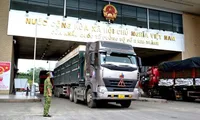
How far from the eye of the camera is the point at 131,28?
1030 inches

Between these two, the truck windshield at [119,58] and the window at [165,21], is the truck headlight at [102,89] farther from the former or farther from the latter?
the window at [165,21]

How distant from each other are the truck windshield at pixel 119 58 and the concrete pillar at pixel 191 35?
59.2 ft

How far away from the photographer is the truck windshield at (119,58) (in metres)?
11.8

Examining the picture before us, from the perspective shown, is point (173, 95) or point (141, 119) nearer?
point (141, 119)

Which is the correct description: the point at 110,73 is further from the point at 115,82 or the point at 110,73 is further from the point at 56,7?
the point at 56,7

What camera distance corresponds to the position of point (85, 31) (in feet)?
79.0

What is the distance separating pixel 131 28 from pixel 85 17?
5.11m

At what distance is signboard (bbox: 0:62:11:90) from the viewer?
70.8 ft

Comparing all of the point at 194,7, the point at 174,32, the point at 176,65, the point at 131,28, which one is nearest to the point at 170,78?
the point at 176,65

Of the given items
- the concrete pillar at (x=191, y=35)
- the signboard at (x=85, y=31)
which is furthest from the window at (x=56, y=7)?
the concrete pillar at (x=191, y=35)

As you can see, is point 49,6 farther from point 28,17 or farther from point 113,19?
point 113,19

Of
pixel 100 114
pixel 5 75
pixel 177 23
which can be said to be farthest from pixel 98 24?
pixel 100 114

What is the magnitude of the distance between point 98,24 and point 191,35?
1200 cm

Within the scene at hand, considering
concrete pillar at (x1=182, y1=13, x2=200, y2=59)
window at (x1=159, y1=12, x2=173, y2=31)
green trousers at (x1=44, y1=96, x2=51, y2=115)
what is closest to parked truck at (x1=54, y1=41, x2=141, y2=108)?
green trousers at (x1=44, y1=96, x2=51, y2=115)
